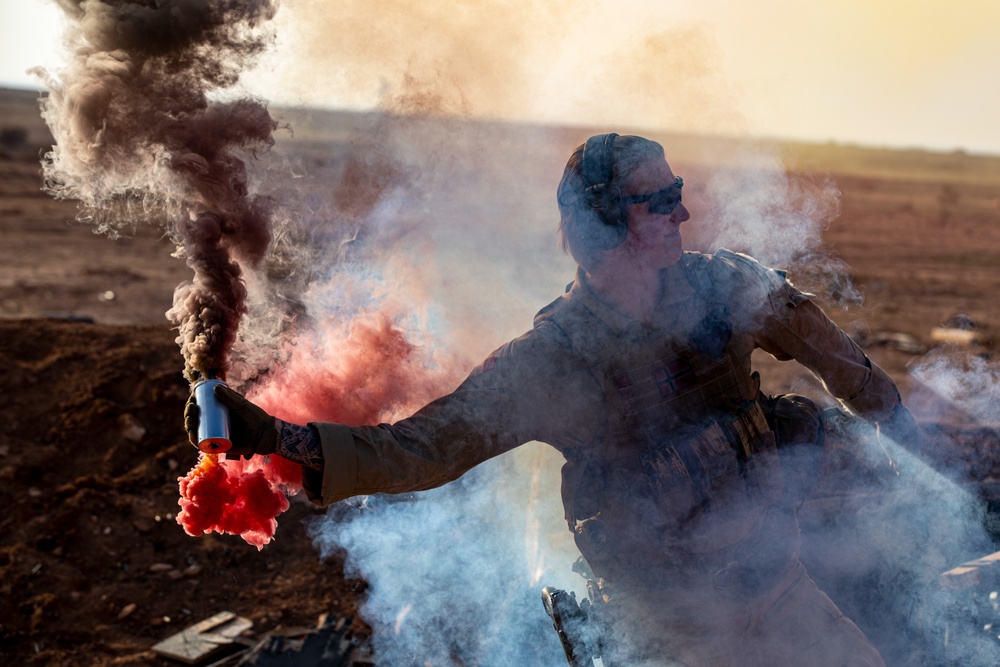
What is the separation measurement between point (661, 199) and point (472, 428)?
1010 millimetres

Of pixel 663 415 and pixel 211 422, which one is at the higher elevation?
pixel 211 422

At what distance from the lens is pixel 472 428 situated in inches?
97.9

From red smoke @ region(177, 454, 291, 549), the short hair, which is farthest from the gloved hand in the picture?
the short hair

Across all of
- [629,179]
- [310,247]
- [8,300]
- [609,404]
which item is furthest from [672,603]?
[8,300]

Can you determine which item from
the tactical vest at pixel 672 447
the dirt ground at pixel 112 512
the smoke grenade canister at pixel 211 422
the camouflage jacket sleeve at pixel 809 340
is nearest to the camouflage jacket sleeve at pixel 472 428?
the tactical vest at pixel 672 447

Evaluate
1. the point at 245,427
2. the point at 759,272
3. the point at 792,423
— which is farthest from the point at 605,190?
the point at 245,427

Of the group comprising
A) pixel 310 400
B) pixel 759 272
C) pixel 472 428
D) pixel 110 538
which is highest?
pixel 759 272

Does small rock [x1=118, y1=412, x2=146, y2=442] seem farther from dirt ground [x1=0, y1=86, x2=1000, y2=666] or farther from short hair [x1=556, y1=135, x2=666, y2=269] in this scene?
short hair [x1=556, y1=135, x2=666, y2=269]

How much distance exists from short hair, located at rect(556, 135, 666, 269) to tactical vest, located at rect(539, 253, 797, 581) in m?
0.20

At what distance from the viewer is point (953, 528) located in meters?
3.59

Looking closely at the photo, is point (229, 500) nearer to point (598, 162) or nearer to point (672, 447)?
point (672, 447)

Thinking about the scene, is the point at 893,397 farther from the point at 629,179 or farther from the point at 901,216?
the point at 901,216

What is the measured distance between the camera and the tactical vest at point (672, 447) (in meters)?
2.69

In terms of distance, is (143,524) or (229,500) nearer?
(229,500)
